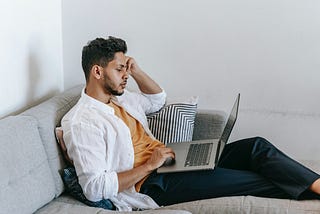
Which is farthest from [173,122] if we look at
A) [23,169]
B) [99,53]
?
[23,169]

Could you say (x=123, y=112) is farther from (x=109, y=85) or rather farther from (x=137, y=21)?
(x=137, y=21)

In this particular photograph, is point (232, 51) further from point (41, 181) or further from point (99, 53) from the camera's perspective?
point (41, 181)

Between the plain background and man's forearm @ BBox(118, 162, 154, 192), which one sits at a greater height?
the plain background

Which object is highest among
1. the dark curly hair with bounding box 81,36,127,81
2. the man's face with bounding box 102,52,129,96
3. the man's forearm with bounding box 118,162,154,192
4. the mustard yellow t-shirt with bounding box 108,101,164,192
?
the dark curly hair with bounding box 81,36,127,81

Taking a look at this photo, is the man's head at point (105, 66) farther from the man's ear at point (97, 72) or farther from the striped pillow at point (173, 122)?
the striped pillow at point (173, 122)

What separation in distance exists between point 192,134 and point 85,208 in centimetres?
88

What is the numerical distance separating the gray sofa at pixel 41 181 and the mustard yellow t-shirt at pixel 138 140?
11.4 inches

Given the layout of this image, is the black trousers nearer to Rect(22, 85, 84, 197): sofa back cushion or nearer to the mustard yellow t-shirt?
the mustard yellow t-shirt

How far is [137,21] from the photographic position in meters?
2.99

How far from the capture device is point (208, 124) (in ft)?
9.18

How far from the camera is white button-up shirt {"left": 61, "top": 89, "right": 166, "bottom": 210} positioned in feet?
6.98

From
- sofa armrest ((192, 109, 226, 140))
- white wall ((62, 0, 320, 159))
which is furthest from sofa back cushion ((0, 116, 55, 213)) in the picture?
white wall ((62, 0, 320, 159))

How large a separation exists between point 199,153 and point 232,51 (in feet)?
2.44

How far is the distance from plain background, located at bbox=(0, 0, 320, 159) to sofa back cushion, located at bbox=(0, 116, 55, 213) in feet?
2.42
